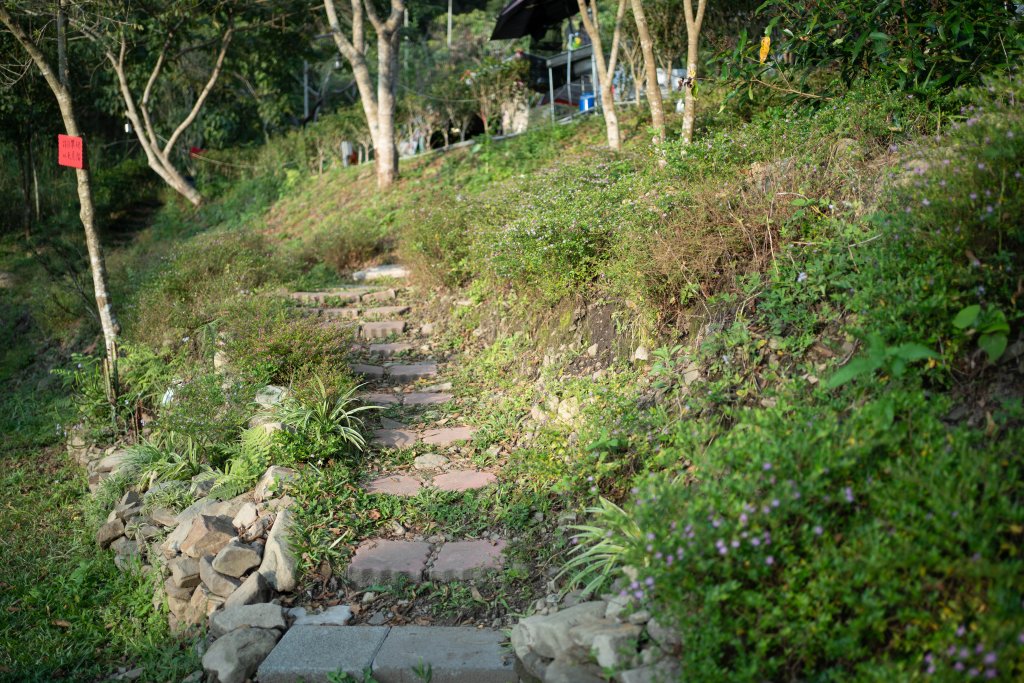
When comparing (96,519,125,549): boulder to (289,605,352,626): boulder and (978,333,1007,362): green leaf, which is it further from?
(978,333,1007,362): green leaf

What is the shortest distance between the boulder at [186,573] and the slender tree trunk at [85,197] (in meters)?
3.04

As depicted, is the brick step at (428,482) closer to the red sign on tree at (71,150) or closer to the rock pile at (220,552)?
the rock pile at (220,552)

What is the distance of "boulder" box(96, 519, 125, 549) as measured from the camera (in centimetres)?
496

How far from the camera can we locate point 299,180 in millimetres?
16359

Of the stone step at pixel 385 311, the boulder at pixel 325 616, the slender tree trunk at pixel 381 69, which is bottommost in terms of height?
the boulder at pixel 325 616

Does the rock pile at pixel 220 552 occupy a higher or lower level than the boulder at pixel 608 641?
lower

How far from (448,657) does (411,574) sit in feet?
2.03

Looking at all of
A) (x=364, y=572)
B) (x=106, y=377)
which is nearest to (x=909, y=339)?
(x=364, y=572)

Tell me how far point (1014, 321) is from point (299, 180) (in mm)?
15426

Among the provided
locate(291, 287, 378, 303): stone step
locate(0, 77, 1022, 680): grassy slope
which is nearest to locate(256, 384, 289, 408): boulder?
locate(0, 77, 1022, 680): grassy slope

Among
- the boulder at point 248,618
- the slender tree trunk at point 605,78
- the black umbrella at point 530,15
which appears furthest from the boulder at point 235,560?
the black umbrella at point 530,15

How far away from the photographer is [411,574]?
3650 mm

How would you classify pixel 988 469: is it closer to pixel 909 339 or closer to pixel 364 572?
pixel 909 339

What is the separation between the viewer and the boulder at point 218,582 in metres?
3.82
